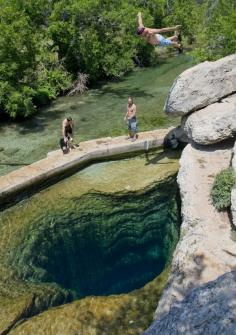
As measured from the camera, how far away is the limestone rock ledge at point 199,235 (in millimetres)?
10141

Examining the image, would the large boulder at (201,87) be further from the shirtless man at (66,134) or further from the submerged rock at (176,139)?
the shirtless man at (66,134)

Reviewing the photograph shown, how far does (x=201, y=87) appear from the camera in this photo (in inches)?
680

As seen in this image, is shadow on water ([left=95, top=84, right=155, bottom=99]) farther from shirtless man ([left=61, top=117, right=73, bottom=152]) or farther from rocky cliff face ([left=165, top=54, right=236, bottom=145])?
rocky cliff face ([left=165, top=54, right=236, bottom=145])

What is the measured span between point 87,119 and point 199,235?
1472cm

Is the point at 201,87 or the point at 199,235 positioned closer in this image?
the point at 199,235

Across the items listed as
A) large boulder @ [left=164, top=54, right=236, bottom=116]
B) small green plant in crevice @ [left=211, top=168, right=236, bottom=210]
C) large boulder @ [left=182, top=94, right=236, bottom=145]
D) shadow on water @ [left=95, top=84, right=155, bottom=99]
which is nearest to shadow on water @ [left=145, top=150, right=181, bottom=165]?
large boulder @ [left=182, top=94, right=236, bottom=145]

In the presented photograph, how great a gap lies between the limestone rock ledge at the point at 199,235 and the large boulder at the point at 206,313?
2370mm

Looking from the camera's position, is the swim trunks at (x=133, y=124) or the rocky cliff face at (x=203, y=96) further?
the swim trunks at (x=133, y=124)

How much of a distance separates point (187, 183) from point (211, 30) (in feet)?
55.2

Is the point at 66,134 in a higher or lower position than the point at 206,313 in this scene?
lower

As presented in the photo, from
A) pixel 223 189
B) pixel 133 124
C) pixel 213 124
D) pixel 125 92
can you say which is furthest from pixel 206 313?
pixel 125 92

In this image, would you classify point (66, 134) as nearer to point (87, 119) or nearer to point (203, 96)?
point (87, 119)

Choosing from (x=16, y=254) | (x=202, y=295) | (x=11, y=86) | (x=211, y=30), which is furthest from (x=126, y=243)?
(x=211, y=30)

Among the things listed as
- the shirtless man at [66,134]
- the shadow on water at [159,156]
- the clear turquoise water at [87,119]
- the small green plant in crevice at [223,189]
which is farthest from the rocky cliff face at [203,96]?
the clear turquoise water at [87,119]
